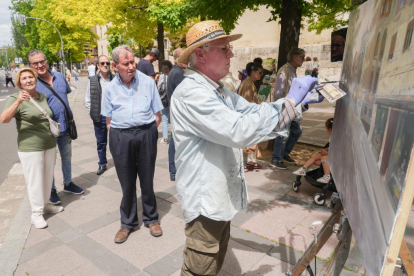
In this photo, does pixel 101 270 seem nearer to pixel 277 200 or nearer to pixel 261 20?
pixel 277 200

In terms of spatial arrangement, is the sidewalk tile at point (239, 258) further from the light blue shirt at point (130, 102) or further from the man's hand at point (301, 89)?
the man's hand at point (301, 89)

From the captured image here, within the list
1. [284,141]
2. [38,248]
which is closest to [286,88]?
[284,141]

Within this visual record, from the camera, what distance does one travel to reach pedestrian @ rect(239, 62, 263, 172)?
503 centimetres

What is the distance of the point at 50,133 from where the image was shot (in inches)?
141

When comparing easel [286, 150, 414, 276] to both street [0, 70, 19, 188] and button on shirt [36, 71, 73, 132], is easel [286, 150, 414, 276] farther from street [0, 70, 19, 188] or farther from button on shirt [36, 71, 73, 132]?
street [0, 70, 19, 188]

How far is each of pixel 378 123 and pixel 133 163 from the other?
2533mm

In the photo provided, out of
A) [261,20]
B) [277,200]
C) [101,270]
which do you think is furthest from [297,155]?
[261,20]

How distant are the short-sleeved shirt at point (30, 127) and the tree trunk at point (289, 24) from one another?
436 cm

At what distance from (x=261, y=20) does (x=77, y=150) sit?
16.1 metres

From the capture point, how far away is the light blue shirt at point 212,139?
1526 mm

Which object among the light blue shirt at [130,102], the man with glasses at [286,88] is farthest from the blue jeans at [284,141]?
the light blue shirt at [130,102]

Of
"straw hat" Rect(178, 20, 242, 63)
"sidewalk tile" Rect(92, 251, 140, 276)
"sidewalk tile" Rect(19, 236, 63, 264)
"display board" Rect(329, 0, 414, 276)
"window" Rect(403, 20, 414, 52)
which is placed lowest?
"sidewalk tile" Rect(19, 236, 63, 264)

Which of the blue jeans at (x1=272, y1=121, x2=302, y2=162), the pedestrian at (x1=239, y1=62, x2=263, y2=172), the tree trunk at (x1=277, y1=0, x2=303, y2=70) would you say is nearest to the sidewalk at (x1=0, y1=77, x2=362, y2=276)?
the pedestrian at (x1=239, y1=62, x2=263, y2=172)

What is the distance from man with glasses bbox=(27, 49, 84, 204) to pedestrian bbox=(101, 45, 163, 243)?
3.09ft
